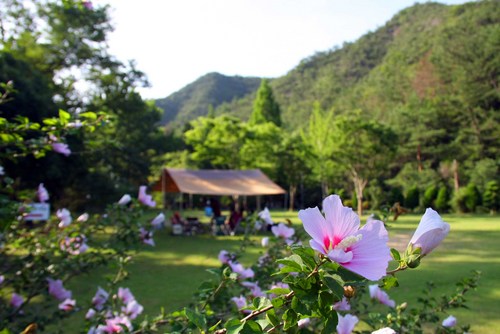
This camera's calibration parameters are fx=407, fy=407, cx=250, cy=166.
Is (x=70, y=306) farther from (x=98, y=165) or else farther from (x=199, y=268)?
(x=98, y=165)

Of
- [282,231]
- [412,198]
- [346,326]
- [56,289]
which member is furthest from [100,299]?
[412,198]

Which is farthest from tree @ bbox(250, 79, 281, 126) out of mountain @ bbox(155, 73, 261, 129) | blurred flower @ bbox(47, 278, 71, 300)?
blurred flower @ bbox(47, 278, 71, 300)

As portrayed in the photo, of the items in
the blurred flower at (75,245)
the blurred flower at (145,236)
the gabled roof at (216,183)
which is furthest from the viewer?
the gabled roof at (216,183)

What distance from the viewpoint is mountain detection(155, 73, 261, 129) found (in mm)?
55981

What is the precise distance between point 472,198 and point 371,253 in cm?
1537

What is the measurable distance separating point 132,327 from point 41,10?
10.8 metres

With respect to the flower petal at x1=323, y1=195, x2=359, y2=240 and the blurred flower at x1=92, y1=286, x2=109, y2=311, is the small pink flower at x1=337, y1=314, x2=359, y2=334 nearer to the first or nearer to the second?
the flower petal at x1=323, y1=195, x2=359, y2=240

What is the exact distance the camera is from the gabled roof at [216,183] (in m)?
10.5

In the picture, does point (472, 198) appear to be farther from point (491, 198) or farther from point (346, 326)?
point (346, 326)

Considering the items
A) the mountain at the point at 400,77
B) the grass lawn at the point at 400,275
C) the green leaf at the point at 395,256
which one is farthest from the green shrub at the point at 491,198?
the green leaf at the point at 395,256

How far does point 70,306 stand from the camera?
167 cm

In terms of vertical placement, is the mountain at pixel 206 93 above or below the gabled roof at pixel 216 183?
above

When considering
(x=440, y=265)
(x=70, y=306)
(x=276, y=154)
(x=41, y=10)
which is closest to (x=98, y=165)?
(x=41, y=10)

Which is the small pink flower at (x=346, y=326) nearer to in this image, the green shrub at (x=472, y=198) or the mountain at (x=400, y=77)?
the green shrub at (x=472, y=198)
